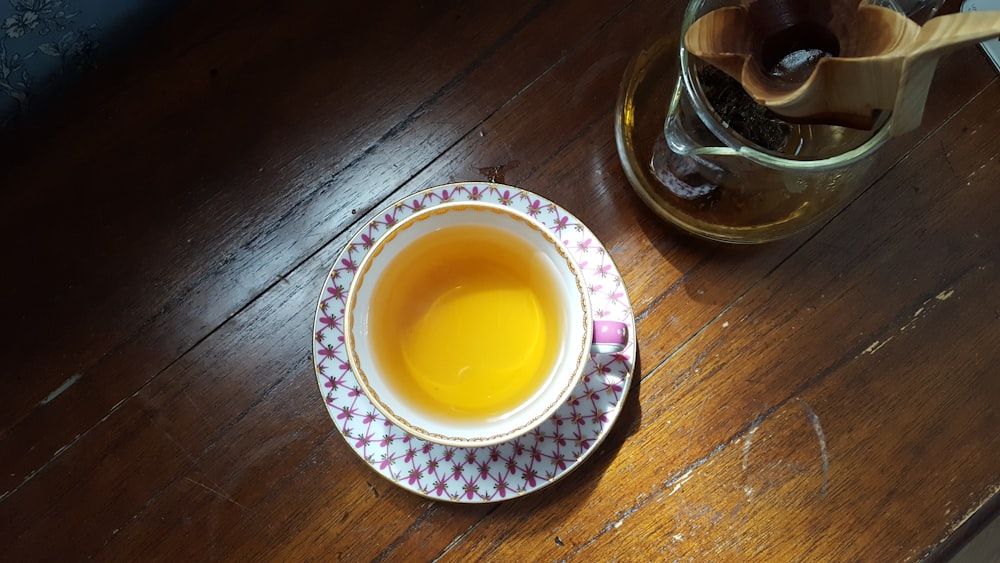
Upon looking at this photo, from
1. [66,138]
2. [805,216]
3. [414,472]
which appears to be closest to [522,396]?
[414,472]

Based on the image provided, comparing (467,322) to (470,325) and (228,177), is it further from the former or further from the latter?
(228,177)

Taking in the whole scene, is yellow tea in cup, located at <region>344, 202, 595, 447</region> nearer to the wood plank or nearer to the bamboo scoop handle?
the wood plank

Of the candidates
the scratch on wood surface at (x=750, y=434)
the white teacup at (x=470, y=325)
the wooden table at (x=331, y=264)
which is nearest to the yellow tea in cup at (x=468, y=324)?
the white teacup at (x=470, y=325)

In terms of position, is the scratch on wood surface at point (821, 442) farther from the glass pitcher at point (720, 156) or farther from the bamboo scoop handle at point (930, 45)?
the bamboo scoop handle at point (930, 45)

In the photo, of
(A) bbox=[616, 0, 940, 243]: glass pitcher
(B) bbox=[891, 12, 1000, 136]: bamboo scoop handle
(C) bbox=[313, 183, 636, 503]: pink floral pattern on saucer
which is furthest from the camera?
(C) bbox=[313, 183, 636, 503]: pink floral pattern on saucer

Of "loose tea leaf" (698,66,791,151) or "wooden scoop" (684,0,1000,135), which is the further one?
"loose tea leaf" (698,66,791,151)

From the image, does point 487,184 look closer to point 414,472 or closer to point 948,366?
point 414,472

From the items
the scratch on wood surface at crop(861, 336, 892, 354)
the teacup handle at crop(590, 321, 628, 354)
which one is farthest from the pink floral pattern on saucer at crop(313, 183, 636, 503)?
the scratch on wood surface at crop(861, 336, 892, 354)

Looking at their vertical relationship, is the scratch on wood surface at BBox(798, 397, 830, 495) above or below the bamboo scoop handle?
below
